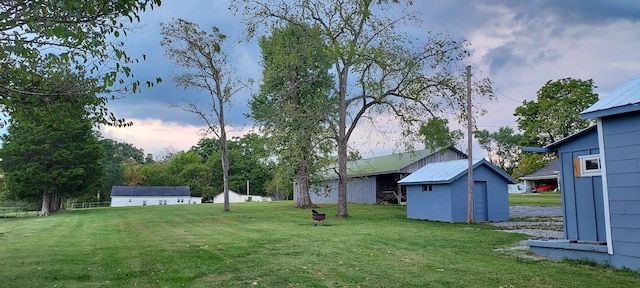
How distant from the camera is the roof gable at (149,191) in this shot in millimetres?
63156

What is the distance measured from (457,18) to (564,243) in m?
11.7

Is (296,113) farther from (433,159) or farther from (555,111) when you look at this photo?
(555,111)

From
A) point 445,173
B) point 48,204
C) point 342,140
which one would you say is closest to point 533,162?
point 445,173

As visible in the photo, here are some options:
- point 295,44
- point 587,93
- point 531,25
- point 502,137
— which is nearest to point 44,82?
point 295,44

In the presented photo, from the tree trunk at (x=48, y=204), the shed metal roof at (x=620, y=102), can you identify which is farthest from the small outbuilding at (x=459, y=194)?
the tree trunk at (x=48, y=204)

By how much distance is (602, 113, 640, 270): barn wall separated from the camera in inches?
272

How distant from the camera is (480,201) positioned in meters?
19.2

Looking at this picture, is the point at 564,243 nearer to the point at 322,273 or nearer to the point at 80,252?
the point at 322,273

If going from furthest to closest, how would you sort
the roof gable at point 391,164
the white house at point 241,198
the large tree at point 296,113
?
the white house at point 241,198 → the roof gable at point 391,164 → the large tree at point 296,113

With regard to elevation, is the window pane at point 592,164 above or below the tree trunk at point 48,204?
above

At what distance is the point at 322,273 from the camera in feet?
23.1

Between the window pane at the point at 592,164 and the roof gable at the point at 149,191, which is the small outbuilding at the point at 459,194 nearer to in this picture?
the window pane at the point at 592,164

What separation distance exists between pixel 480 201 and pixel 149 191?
57338 mm

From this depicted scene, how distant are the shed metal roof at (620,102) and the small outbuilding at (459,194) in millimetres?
10933
